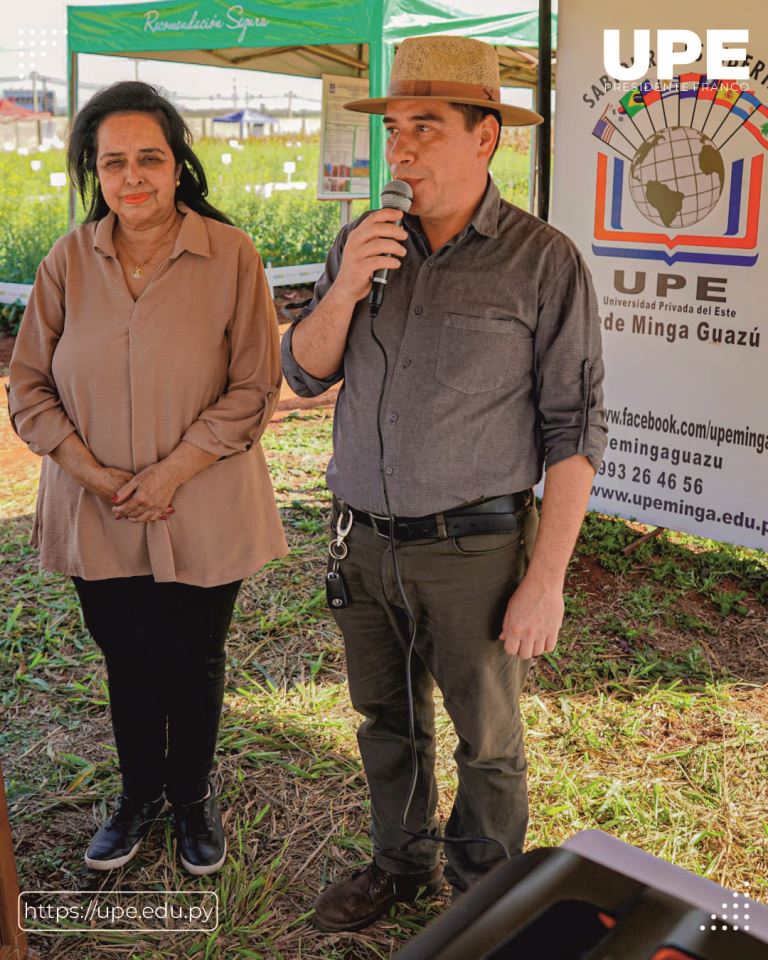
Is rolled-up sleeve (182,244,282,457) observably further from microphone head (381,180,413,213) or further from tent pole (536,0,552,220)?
tent pole (536,0,552,220)

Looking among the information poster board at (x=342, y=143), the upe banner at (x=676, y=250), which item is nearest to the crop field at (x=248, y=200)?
the information poster board at (x=342, y=143)

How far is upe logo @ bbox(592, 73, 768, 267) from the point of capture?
14.0 feet

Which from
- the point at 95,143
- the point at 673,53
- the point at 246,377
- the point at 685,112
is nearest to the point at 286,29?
the point at 673,53

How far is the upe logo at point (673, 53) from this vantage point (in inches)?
165

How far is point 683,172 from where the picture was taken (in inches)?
174

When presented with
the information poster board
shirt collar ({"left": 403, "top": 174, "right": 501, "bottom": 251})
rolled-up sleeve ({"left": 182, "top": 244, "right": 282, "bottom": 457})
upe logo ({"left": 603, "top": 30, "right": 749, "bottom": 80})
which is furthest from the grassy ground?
the information poster board

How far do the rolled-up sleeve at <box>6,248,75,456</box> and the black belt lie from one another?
982 millimetres

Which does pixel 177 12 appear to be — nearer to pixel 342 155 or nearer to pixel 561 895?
pixel 342 155

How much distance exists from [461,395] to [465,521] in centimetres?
28

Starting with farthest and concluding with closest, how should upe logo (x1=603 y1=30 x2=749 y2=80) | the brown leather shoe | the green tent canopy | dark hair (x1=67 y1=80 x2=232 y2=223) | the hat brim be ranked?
the green tent canopy
upe logo (x1=603 y1=30 x2=749 y2=80)
the brown leather shoe
dark hair (x1=67 y1=80 x2=232 y2=223)
the hat brim

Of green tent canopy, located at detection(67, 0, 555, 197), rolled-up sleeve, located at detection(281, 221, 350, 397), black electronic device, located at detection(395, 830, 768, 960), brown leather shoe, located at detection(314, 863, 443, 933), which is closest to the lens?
black electronic device, located at detection(395, 830, 768, 960)

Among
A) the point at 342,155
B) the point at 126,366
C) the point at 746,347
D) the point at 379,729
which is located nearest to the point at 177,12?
the point at 342,155

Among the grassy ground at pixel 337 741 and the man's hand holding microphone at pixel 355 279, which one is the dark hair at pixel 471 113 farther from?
the grassy ground at pixel 337 741

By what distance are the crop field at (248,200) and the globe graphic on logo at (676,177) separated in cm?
784
